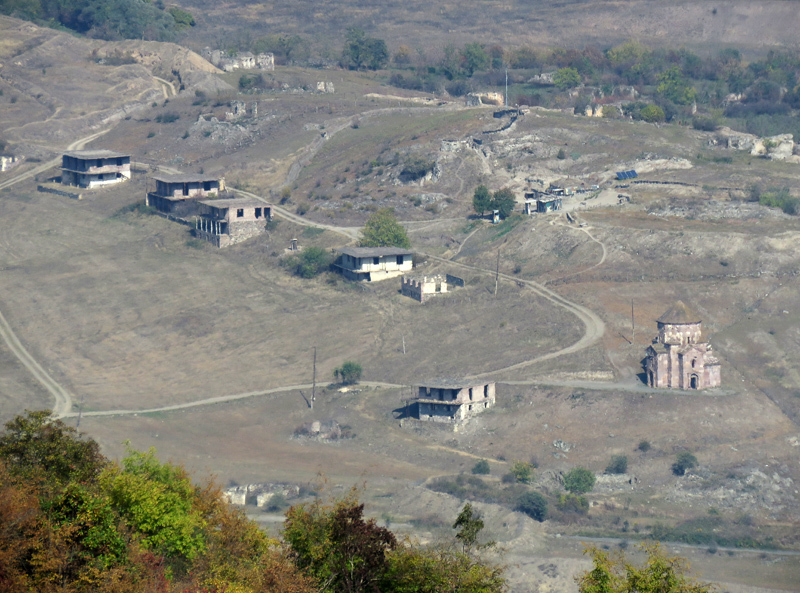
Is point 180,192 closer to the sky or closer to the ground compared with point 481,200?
closer to the ground

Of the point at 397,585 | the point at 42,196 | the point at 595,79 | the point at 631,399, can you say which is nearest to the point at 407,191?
→ the point at 42,196

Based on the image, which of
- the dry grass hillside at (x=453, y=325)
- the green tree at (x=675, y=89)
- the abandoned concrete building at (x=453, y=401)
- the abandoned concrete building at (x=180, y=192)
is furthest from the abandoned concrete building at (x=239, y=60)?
the abandoned concrete building at (x=453, y=401)

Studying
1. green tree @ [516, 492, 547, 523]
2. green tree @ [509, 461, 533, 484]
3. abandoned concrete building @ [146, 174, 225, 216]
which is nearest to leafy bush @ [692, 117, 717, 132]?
abandoned concrete building @ [146, 174, 225, 216]

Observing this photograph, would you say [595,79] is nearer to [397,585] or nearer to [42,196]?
[42,196]

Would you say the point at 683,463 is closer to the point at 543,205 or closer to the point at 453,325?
the point at 453,325

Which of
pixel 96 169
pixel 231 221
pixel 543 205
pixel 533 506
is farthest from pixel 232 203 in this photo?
pixel 533 506

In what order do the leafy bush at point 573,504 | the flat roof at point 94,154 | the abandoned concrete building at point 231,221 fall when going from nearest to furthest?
the leafy bush at point 573,504
the abandoned concrete building at point 231,221
the flat roof at point 94,154

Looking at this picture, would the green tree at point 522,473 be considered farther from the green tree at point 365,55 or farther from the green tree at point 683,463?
the green tree at point 365,55
